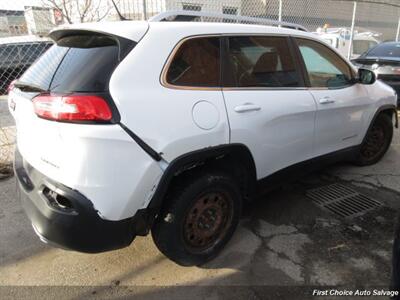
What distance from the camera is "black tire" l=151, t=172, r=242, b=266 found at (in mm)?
2426

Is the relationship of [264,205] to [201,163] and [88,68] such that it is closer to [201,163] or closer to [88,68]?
[201,163]

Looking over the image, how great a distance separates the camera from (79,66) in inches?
84.4

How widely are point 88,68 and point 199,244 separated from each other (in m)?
1.51

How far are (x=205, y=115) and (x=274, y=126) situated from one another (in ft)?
2.52

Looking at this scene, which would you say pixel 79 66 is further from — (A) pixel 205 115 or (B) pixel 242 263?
(B) pixel 242 263

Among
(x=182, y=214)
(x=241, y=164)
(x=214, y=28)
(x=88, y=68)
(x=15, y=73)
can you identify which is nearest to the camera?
(x=88, y=68)

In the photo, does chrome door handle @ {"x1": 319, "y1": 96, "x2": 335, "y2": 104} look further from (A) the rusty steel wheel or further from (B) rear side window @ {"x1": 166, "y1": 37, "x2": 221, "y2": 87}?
(A) the rusty steel wheel

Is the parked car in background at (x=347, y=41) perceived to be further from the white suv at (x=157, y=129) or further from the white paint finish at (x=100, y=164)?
the white paint finish at (x=100, y=164)

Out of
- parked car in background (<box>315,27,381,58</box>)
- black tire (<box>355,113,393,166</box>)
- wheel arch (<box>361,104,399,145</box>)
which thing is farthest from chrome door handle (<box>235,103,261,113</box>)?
parked car in background (<box>315,27,381,58</box>)

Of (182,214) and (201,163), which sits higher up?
(201,163)

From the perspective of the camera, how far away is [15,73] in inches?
Result: 279

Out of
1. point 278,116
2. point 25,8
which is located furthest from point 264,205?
point 25,8

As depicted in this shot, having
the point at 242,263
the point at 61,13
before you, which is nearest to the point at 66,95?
the point at 242,263

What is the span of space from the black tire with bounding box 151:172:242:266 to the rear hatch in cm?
76
